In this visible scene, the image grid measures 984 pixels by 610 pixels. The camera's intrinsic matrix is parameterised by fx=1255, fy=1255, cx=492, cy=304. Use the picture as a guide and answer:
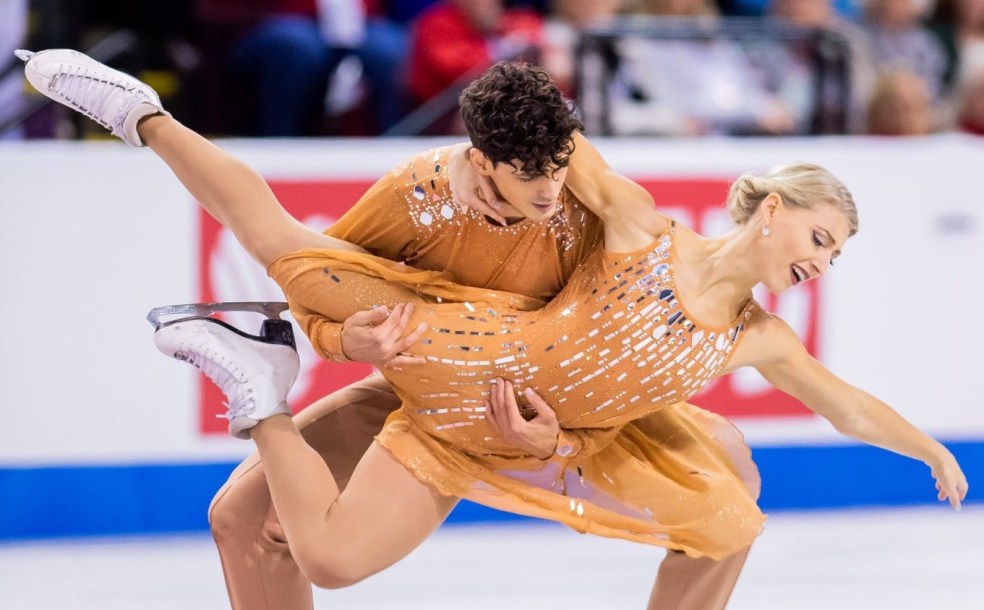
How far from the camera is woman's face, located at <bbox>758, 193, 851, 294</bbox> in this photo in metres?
2.14

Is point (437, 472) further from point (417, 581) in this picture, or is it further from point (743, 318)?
point (417, 581)

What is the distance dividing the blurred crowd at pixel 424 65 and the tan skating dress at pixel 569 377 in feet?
5.74

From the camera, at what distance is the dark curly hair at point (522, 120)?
198 centimetres

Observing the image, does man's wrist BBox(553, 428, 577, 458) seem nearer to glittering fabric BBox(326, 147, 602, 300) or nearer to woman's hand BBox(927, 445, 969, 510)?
glittering fabric BBox(326, 147, 602, 300)

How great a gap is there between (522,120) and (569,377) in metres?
0.49

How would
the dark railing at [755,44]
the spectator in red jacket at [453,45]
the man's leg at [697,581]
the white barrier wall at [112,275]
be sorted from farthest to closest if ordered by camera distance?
the spectator in red jacket at [453,45], the dark railing at [755,44], the white barrier wall at [112,275], the man's leg at [697,581]

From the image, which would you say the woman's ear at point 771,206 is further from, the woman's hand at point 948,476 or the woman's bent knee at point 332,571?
the woman's bent knee at point 332,571

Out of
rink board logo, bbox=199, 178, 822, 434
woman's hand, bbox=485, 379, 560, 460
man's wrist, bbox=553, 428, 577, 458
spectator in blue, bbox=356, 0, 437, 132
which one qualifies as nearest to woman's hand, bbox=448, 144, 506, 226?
woman's hand, bbox=485, 379, 560, 460

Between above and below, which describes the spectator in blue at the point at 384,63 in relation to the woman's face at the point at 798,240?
above

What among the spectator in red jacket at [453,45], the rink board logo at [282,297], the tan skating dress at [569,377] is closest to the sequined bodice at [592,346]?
the tan skating dress at [569,377]

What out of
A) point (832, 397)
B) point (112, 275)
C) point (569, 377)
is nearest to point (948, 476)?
point (832, 397)

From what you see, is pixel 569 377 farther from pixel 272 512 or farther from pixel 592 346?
pixel 272 512

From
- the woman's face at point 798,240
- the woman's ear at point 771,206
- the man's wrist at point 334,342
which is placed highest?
the woman's ear at point 771,206

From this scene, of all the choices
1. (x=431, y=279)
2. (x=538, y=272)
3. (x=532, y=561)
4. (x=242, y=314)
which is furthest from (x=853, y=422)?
(x=242, y=314)
